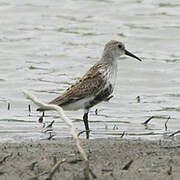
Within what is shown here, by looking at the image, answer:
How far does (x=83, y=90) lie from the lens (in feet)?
27.8

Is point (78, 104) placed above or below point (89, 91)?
below

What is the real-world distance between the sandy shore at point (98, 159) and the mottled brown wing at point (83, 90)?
97 centimetres

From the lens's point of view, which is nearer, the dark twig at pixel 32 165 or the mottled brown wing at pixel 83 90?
the dark twig at pixel 32 165

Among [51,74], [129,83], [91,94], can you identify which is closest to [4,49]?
[51,74]

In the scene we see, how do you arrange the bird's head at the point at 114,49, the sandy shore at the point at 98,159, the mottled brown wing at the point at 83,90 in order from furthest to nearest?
1. the bird's head at the point at 114,49
2. the mottled brown wing at the point at 83,90
3. the sandy shore at the point at 98,159

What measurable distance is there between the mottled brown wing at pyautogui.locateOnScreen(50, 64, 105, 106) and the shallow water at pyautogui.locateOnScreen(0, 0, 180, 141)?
0.55 meters

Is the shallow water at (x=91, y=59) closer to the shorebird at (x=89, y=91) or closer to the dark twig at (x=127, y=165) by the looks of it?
the shorebird at (x=89, y=91)

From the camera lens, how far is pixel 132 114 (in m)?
10.2

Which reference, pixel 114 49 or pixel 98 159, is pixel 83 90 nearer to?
pixel 114 49

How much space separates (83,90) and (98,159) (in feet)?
7.85

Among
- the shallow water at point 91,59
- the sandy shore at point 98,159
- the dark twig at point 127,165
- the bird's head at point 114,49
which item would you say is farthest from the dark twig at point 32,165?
the bird's head at point 114,49

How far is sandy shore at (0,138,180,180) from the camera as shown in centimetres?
562

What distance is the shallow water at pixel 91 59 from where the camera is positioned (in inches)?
378

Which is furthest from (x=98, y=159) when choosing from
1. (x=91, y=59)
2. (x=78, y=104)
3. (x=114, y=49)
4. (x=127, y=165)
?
(x=91, y=59)
